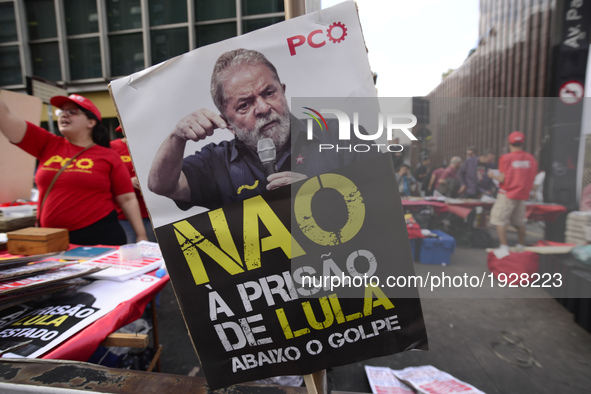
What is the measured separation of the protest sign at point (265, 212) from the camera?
0.64 metres

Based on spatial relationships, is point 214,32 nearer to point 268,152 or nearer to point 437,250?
point 437,250

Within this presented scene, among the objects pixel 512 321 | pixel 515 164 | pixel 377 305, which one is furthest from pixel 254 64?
pixel 515 164

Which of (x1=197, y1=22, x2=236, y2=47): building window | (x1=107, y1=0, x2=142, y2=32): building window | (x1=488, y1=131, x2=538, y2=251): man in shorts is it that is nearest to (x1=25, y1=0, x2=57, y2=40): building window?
(x1=107, y1=0, x2=142, y2=32): building window

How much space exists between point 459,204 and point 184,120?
208 inches

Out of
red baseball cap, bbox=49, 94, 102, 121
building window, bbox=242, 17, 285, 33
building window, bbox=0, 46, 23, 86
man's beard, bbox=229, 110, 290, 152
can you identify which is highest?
building window, bbox=242, 17, 285, 33

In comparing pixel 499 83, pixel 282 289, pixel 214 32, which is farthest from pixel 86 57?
pixel 499 83

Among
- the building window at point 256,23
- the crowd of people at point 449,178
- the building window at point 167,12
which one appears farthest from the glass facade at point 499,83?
the building window at point 167,12

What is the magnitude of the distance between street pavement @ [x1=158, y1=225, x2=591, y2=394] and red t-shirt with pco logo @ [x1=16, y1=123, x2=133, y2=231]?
3.88 ft

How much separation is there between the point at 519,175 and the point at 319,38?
4.52 metres

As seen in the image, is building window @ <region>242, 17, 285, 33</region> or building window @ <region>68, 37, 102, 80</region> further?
building window @ <region>68, 37, 102, 80</region>

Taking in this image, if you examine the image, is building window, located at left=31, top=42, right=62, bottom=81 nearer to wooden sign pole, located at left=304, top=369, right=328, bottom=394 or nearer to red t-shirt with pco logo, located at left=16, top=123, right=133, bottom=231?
red t-shirt with pco logo, located at left=16, top=123, right=133, bottom=231

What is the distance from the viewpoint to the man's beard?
64 centimetres

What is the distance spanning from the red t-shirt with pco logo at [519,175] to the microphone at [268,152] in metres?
4.54

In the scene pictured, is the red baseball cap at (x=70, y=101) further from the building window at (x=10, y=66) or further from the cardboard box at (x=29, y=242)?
the building window at (x=10, y=66)
